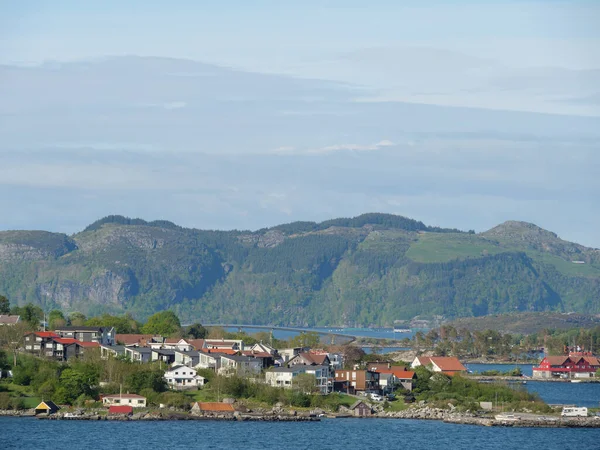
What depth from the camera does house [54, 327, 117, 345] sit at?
102938mm

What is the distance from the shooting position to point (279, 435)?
65.4 m

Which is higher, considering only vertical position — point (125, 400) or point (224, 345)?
point (224, 345)

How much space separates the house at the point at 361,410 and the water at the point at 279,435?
262 cm

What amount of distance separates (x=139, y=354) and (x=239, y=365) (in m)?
8.80

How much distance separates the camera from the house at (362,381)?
279 ft

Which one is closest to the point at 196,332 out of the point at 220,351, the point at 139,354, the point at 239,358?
the point at 220,351

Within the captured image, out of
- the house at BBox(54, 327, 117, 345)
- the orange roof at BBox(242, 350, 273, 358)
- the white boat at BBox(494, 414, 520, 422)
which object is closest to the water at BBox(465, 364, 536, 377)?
the orange roof at BBox(242, 350, 273, 358)

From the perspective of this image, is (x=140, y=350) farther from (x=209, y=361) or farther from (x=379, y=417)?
(x=379, y=417)

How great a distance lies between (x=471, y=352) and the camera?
179 meters

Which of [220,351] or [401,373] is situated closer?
[401,373]

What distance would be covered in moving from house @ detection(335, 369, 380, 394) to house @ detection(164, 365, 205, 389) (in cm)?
1020

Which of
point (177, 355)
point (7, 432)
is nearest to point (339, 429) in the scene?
point (7, 432)

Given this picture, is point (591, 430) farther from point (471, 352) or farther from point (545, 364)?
point (471, 352)

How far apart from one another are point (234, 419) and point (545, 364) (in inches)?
2758
